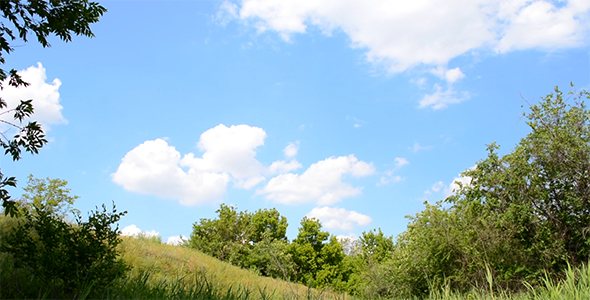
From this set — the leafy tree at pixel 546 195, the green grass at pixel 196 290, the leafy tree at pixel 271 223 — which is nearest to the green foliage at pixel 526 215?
the leafy tree at pixel 546 195

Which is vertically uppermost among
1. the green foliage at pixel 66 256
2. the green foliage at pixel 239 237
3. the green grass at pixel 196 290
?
the green foliage at pixel 239 237

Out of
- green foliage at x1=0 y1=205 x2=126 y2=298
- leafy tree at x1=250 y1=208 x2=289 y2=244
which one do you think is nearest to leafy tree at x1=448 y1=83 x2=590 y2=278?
green foliage at x1=0 y1=205 x2=126 y2=298

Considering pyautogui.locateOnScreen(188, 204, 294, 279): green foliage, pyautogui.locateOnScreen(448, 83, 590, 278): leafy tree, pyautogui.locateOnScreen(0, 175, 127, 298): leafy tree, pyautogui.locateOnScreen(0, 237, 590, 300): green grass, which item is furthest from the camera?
pyautogui.locateOnScreen(188, 204, 294, 279): green foliage

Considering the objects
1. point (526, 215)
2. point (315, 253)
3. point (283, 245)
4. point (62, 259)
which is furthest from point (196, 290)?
point (315, 253)

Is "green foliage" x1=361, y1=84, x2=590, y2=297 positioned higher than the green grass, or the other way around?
"green foliage" x1=361, y1=84, x2=590, y2=297

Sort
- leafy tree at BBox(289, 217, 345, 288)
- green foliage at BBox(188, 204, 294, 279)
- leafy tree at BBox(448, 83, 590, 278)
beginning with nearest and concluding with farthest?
leafy tree at BBox(448, 83, 590, 278) < green foliage at BBox(188, 204, 294, 279) < leafy tree at BBox(289, 217, 345, 288)

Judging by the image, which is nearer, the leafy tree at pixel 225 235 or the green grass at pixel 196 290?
the green grass at pixel 196 290

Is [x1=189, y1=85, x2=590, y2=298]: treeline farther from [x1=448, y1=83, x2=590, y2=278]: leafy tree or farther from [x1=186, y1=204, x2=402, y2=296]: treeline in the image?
[x1=186, y1=204, x2=402, y2=296]: treeline

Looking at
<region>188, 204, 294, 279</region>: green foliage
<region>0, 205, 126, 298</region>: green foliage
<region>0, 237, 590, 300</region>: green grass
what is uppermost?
<region>188, 204, 294, 279</region>: green foliage

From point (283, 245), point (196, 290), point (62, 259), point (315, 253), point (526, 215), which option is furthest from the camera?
point (315, 253)

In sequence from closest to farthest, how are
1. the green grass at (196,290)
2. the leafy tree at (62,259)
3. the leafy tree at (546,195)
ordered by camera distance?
the green grass at (196,290) → the leafy tree at (62,259) → the leafy tree at (546,195)

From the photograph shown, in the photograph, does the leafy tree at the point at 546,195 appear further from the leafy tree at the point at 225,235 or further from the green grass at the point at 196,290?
the leafy tree at the point at 225,235

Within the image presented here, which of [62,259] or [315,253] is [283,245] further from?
[62,259]

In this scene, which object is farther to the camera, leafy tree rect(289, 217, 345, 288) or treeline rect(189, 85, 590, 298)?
leafy tree rect(289, 217, 345, 288)
